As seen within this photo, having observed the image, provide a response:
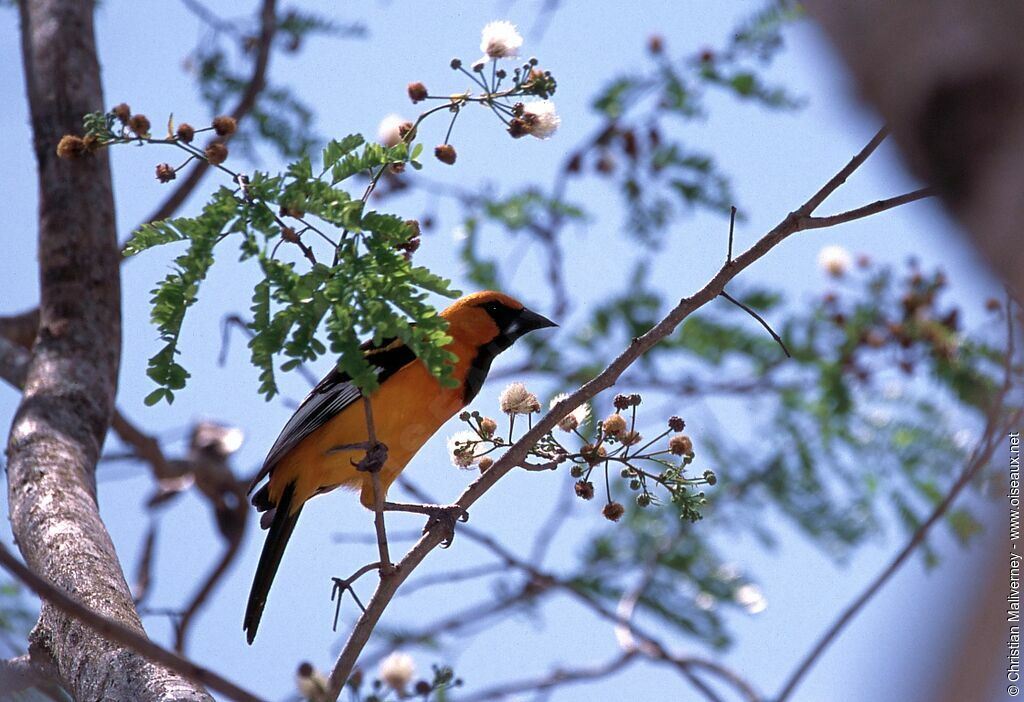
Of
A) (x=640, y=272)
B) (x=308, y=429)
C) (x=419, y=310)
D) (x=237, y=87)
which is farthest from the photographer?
(x=640, y=272)

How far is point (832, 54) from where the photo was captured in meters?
1.19

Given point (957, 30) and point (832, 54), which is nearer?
point (957, 30)

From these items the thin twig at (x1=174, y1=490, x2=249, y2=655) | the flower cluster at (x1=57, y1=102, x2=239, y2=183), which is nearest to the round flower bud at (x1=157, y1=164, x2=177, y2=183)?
the flower cluster at (x1=57, y1=102, x2=239, y2=183)

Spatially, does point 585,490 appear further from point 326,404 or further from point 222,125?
point 326,404

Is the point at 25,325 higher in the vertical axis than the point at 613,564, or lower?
lower

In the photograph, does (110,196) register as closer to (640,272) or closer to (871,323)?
(640,272)

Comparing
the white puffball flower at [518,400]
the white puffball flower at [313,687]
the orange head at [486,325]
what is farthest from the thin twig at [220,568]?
the white puffball flower at [313,687]

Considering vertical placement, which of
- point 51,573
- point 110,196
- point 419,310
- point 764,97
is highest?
point 764,97

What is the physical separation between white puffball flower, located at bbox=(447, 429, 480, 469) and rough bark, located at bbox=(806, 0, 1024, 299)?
221cm

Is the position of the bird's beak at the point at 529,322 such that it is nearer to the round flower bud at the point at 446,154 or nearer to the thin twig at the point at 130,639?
the round flower bud at the point at 446,154

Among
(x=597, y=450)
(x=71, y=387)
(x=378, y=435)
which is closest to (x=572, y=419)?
(x=597, y=450)

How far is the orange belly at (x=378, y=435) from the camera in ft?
14.5

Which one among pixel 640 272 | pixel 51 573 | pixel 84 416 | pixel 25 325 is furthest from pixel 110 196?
pixel 640 272

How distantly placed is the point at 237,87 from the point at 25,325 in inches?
72.1
